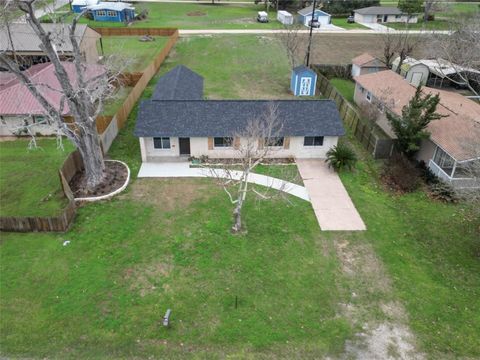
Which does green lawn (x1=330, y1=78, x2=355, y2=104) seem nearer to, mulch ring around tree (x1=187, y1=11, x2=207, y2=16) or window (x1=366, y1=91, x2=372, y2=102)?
window (x1=366, y1=91, x2=372, y2=102)

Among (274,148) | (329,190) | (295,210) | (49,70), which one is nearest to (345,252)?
(295,210)

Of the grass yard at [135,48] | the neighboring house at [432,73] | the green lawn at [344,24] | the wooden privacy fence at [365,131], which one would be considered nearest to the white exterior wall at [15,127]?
the grass yard at [135,48]

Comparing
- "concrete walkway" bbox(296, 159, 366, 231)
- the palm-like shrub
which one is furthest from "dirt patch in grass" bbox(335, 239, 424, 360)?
the palm-like shrub

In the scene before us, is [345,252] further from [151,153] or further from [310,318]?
[151,153]

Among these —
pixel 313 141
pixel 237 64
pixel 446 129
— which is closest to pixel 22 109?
pixel 313 141

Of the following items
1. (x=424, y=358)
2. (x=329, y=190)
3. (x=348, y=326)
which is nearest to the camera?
(x=424, y=358)

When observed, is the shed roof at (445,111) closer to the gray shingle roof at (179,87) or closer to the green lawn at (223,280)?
the green lawn at (223,280)

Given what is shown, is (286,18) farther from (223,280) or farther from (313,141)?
Answer: (223,280)
